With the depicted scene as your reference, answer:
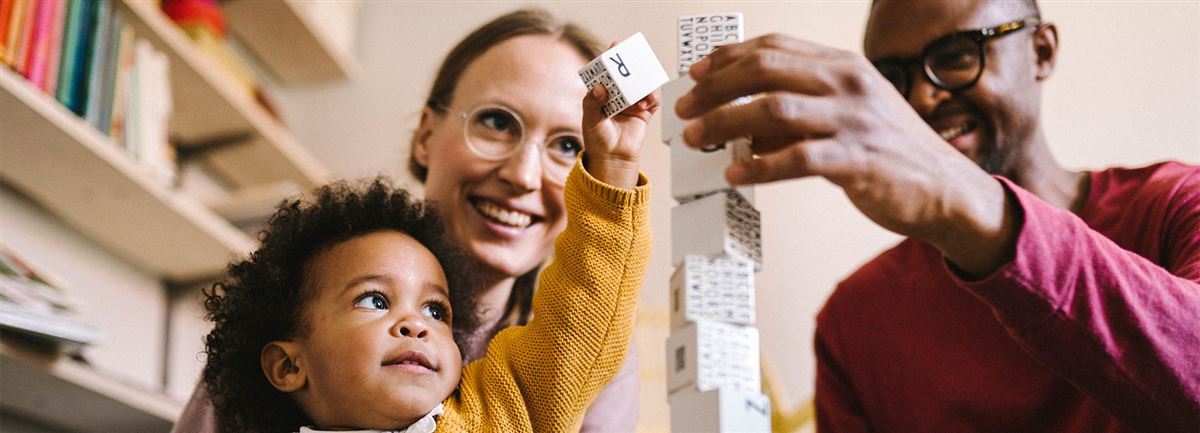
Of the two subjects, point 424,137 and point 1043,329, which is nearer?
point 1043,329

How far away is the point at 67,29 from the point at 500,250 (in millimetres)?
1051

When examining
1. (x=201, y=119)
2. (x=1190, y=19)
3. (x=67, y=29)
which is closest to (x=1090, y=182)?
(x=1190, y=19)

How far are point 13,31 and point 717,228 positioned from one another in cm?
152

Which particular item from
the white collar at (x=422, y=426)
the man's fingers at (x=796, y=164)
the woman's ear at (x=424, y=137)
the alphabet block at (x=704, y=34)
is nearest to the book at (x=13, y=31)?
the woman's ear at (x=424, y=137)

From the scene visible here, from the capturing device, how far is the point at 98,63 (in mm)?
1966

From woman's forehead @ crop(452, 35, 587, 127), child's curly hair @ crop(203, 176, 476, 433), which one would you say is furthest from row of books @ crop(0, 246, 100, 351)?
woman's forehead @ crop(452, 35, 587, 127)

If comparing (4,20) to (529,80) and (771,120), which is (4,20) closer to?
(529,80)

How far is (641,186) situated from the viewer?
3.28ft

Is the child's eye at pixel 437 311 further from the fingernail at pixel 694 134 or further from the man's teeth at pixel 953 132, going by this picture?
the man's teeth at pixel 953 132

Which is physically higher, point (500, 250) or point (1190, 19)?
point (1190, 19)

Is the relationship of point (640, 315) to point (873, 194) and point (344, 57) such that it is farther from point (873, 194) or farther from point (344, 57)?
point (873, 194)

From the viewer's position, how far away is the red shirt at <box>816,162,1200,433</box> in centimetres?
82

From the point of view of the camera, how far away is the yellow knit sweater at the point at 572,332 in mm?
1006

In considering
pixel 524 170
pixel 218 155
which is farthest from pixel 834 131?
pixel 218 155
